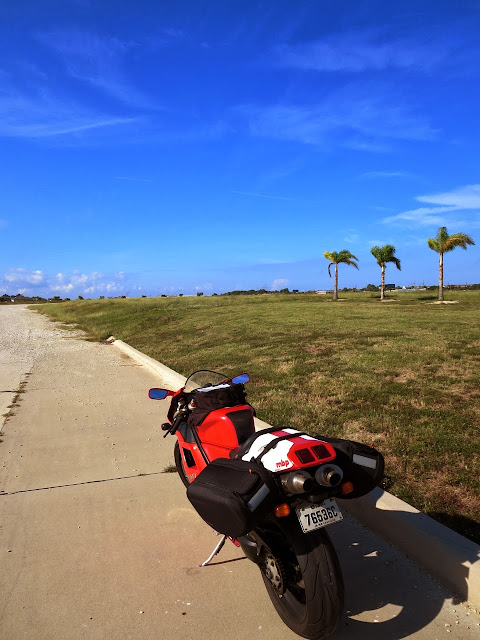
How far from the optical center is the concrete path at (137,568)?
2.75 meters

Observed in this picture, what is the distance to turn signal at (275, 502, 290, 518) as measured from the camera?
7.84 ft

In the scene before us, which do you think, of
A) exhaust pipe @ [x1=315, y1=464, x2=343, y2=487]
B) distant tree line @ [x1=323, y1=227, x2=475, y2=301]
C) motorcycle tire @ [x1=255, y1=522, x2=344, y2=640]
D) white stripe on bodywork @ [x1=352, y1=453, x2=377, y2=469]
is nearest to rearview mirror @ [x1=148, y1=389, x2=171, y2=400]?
motorcycle tire @ [x1=255, y1=522, x2=344, y2=640]

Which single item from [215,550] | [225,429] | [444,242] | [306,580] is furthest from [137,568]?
[444,242]

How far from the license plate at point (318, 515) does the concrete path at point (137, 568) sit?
0.76 metres

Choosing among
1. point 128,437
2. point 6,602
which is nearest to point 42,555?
point 6,602

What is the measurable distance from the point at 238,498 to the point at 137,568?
1.45 meters

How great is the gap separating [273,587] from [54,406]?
6097mm

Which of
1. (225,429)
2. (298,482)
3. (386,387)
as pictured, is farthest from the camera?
(386,387)

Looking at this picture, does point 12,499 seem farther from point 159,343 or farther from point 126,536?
point 159,343

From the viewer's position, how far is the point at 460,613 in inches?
111

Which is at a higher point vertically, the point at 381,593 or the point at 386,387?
the point at 386,387

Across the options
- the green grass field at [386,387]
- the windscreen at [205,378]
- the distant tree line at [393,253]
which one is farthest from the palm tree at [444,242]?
the windscreen at [205,378]

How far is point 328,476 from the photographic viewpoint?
2.35 meters

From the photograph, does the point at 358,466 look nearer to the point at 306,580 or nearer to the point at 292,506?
the point at 292,506
